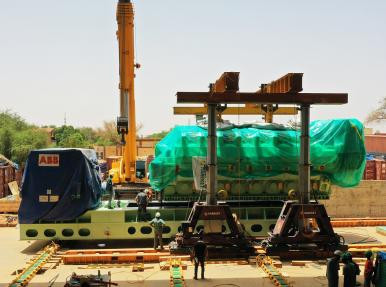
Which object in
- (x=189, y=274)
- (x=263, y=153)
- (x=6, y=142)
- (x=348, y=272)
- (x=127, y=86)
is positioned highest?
(x=127, y=86)

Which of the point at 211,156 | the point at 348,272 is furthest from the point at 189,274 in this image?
the point at 348,272

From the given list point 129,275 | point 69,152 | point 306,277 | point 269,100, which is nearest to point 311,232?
point 306,277

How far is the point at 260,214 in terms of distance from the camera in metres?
14.4

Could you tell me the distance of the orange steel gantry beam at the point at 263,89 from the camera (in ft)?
39.6

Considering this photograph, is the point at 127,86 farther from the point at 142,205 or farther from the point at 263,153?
the point at 263,153

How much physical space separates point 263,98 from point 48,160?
6642 millimetres

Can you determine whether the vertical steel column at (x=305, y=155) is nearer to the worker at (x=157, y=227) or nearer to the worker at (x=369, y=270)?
the worker at (x=369, y=270)

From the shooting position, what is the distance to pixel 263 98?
12.1m

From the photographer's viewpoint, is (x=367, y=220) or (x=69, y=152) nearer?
(x=69, y=152)

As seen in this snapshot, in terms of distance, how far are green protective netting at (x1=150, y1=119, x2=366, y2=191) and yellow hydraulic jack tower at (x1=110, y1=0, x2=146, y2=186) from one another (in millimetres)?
4171

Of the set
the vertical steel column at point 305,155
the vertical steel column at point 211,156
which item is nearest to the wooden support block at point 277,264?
the vertical steel column at point 305,155

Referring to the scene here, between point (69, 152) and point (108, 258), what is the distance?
350 centimetres

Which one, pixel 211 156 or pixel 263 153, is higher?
pixel 263 153

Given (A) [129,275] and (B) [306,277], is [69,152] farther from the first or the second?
(B) [306,277]
